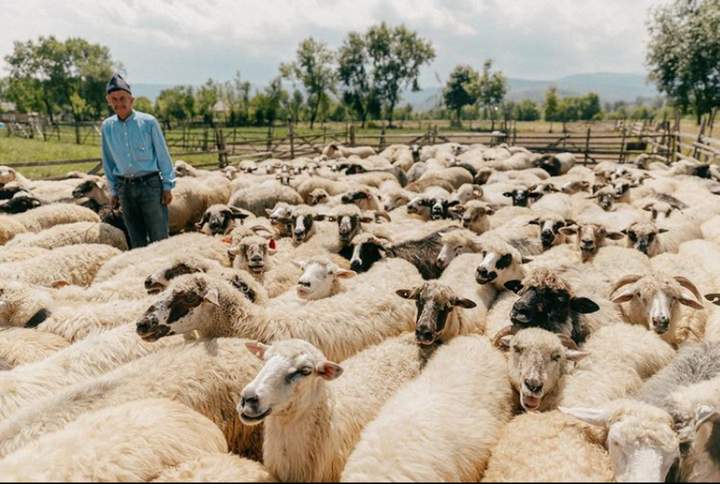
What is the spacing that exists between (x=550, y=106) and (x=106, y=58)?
301 ft

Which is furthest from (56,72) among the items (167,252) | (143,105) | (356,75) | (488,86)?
(167,252)

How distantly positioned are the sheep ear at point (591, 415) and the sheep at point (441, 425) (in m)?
0.59

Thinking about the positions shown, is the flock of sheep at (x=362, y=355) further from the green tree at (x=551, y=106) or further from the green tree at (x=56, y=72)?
the green tree at (x=551, y=106)

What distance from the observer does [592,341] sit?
15.6 ft

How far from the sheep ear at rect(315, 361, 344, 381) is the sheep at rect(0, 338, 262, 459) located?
1004 mm

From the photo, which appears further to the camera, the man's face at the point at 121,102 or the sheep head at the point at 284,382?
the man's face at the point at 121,102

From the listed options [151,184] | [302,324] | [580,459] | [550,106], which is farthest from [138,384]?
[550,106]

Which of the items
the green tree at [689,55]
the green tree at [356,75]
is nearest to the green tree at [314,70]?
the green tree at [356,75]

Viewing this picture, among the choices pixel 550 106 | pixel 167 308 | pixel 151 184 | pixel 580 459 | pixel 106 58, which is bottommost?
pixel 580 459

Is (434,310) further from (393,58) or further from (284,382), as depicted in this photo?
(393,58)

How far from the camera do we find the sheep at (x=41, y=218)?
8461 millimetres

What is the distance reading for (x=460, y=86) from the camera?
84875mm

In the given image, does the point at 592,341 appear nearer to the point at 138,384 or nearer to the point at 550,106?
the point at 138,384

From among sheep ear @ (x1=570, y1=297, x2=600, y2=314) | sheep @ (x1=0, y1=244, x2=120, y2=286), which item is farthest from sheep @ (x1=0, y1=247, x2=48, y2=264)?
sheep ear @ (x1=570, y1=297, x2=600, y2=314)
